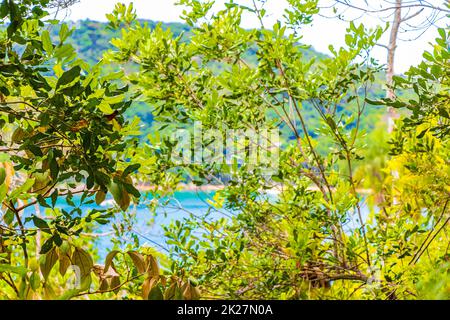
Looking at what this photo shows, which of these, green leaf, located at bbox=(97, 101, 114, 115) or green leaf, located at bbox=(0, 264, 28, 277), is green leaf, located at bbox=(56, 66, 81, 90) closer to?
green leaf, located at bbox=(97, 101, 114, 115)

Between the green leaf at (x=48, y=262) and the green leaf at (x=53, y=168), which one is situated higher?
the green leaf at (x=53, y=168)

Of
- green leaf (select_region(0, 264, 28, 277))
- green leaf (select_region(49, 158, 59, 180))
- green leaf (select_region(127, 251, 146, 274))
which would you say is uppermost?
green leaf (select_region(49, 158, 59, 180))

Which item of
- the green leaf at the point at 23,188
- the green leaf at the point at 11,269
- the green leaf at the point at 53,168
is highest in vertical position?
the green leaf at the point at 53,168

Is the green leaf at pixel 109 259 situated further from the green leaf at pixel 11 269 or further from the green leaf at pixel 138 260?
the green leaf at pixel 11 269

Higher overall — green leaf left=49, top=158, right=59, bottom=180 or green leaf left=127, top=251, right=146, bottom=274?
green leaf left=49, top=158, right=59, bottom=180

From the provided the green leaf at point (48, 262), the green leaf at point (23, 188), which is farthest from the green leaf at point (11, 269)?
the green leaf at point (48, 262)

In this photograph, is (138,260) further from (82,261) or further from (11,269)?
(11,269)

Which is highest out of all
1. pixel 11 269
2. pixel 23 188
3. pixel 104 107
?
pixel 104 107

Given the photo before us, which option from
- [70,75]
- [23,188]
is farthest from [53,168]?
[70,75]

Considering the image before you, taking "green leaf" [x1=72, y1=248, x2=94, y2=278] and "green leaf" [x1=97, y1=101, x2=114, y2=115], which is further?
"green leaf" [x1=72, y1=248, x2=94, y2=278]

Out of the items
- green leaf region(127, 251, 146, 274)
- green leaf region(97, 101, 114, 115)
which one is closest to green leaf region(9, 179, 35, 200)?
green leaf region(97, 101, 114, 115)

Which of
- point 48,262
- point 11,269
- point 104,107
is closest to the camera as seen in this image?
point 11,269

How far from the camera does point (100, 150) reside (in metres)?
1.15

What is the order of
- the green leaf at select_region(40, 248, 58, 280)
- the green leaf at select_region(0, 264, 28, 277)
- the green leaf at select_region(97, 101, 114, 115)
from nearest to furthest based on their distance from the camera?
1. the green leaf at select_region(0, 264, 28, 277)
2. the green leaf at select_region(97, 101, 114, 115)
3. the green leaf at select_region(40, 248, 58, 280)
